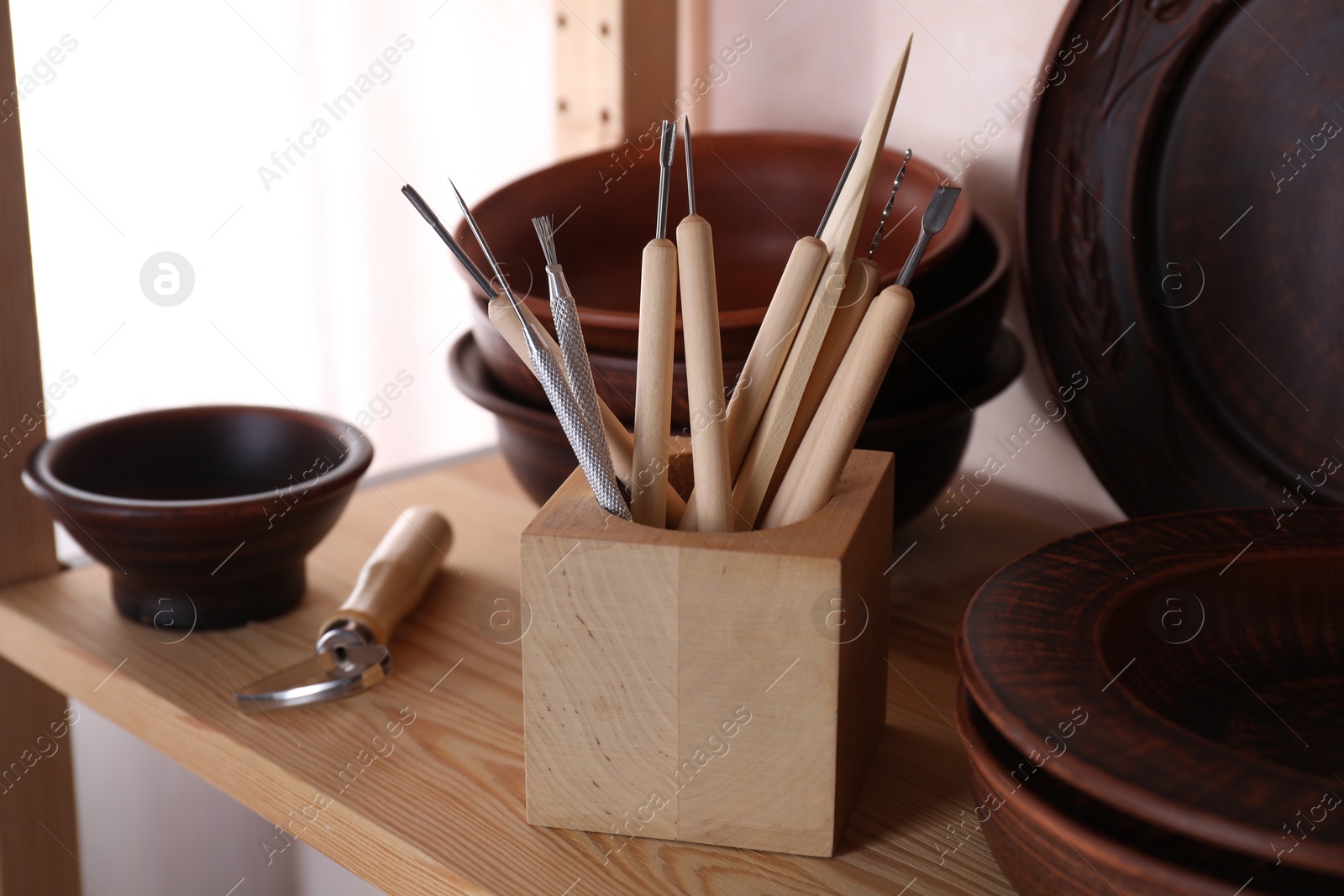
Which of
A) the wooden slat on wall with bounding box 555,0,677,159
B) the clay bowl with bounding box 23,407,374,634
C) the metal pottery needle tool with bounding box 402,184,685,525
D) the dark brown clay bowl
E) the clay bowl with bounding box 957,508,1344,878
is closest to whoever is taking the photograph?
the clay bowl with bounding box 957,508,1344,878

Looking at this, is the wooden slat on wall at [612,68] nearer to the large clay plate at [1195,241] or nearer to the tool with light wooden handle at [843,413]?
the large clay plate at [1195,241]

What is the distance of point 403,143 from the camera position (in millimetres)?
984

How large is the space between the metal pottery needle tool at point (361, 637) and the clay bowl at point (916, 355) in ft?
0.30

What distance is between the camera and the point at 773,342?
0.37 metres

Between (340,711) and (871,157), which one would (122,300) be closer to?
(340,711)

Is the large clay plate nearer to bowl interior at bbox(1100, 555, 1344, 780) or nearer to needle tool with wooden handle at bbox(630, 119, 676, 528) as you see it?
bowl interior at bbox(1100, 555, 1344, 780)

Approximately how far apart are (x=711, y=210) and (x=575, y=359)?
307 millimetres

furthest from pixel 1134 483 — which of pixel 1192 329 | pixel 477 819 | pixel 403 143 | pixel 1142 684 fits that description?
pixel 403 143

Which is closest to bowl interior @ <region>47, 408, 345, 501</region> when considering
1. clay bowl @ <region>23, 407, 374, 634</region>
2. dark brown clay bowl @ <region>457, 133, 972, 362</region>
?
clay bowl @ <region>23, 407, 374, 634</region>

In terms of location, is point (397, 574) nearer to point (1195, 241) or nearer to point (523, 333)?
point (523, 333)

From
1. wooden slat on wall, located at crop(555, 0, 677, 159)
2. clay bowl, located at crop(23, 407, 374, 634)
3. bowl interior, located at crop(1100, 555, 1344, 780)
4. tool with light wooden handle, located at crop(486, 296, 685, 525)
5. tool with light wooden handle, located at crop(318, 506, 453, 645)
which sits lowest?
tool with light wooden handle, located at crop(318, 506, 453, 645)

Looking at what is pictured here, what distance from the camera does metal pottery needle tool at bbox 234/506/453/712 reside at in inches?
18.1

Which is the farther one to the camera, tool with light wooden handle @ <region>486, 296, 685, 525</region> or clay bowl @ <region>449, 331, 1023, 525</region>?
clay bowl @ <region>449, 331, 1023, 525</region>

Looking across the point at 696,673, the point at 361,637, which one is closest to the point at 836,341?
the point at 696,673
